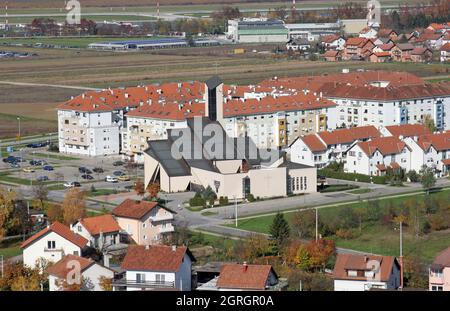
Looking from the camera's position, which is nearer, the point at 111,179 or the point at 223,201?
the point at 223,201

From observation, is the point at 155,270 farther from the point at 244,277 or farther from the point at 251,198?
the point at 251,198

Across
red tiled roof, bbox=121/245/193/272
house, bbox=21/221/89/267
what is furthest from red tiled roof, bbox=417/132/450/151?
red tiled roof, bbox=121/245/193/272

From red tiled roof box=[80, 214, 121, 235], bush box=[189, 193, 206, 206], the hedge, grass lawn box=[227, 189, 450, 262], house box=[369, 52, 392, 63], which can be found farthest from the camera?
house box=[369, 52, 392, 63]

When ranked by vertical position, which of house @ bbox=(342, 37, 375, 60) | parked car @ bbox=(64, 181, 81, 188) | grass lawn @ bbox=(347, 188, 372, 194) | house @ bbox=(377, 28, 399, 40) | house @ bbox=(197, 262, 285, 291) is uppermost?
house @ bbox=(377, 28, 399, 40)

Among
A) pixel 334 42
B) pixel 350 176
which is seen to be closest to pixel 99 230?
pixel 350 176

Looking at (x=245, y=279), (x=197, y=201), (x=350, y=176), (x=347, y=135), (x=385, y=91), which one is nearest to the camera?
(x=245, y=279)

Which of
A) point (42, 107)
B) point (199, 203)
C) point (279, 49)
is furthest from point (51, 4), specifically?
point (199, 203)

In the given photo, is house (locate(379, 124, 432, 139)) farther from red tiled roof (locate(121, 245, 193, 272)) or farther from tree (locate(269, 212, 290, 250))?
red tiled roof (locate(121, 245, 193, 272))
